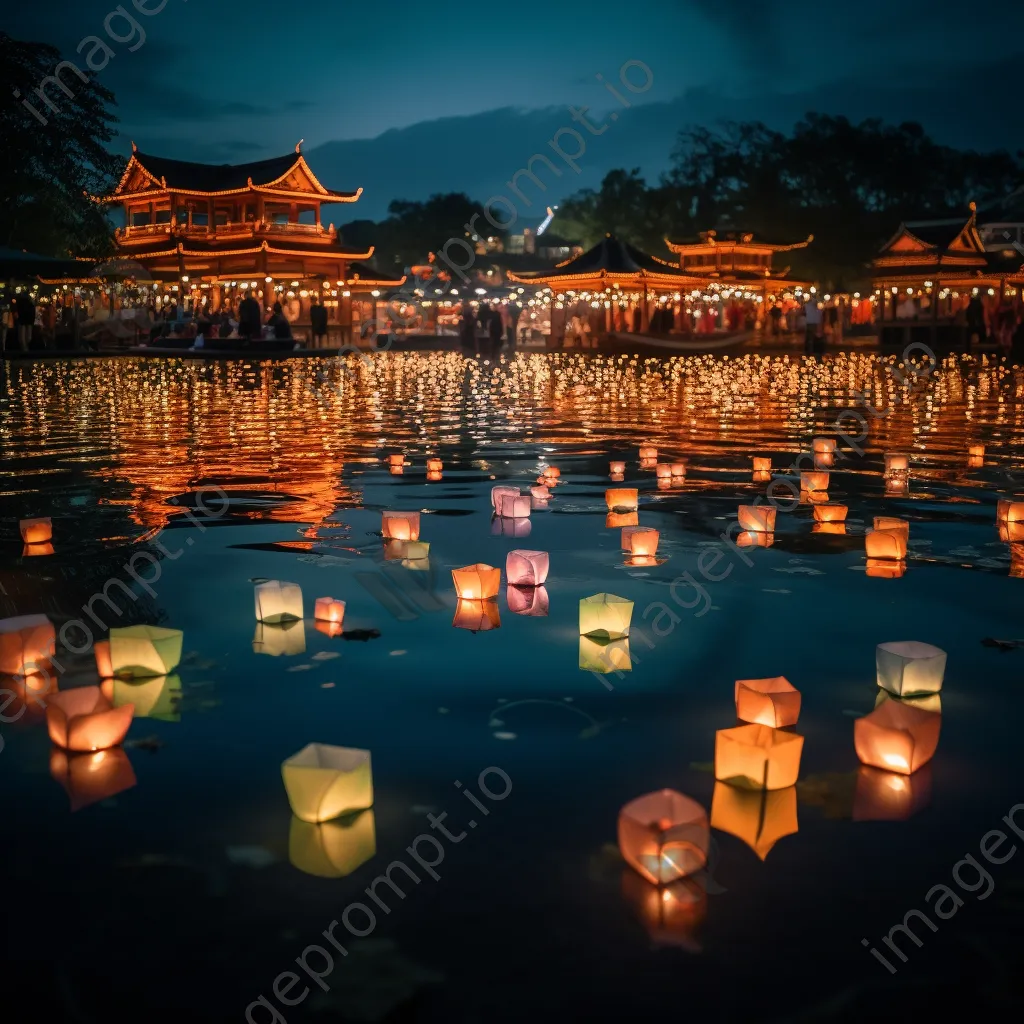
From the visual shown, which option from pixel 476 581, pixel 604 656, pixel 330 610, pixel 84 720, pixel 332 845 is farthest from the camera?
pixel 476 581

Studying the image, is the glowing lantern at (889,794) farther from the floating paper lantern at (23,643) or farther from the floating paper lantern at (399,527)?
the floating paper lantern at (399,527)

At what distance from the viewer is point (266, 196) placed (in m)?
44.6

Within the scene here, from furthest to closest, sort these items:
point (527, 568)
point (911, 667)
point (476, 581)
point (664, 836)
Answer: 1. point (527, 568)
2. point (476, 581)
3. point (911, 667)
4. point (664, 836)

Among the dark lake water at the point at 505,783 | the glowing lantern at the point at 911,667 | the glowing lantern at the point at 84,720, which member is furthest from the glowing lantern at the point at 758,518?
the glowing lantern at the point at 84,720

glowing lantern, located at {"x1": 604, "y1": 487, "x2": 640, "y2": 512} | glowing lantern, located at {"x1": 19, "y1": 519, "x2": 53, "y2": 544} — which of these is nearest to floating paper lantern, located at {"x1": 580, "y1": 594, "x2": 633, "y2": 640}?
glowing lantern, located at {"x1": 604, "y1": 487, "x2": 640, "y2": 512}

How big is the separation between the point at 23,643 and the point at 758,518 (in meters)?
3.37

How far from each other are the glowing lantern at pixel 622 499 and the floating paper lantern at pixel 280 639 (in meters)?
2.38

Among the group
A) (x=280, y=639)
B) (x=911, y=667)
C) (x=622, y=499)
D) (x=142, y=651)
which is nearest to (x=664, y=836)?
(x=911, y=667)

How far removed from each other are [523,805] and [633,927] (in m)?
0.50

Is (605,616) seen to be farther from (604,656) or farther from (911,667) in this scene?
(911,667)

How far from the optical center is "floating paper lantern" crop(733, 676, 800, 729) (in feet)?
8.28

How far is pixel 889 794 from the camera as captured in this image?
2.23 m

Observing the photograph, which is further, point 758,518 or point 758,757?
point 758,518

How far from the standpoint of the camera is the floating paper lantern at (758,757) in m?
2.22
